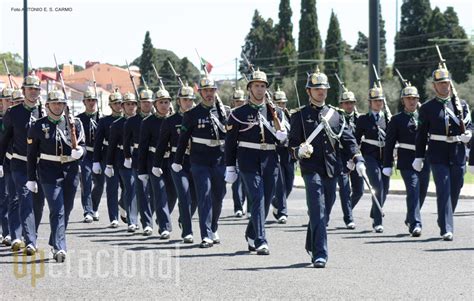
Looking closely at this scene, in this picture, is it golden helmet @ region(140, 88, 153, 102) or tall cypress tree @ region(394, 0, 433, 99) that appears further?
tall cypress tree @ region(394, 0, 433, 99)

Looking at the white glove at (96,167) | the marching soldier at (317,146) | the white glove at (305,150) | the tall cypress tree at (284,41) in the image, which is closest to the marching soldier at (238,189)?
the white glove at (96,167)

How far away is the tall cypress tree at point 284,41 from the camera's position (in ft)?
273

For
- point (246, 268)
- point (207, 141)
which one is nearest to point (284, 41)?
point (207, 141)

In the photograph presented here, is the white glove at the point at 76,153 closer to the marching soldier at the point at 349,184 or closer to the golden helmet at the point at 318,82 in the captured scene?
the golden helmet at the point at 318,82

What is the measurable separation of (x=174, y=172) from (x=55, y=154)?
6.74 ft

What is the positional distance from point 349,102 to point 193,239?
3.99 metres

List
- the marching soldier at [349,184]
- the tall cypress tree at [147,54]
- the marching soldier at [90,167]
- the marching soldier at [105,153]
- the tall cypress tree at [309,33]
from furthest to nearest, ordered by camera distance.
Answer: the tall cypress tree at [147,54] < the tall cypress tree at [309,33] < the marching soldier at [90,167] < the marching soldier at [105,153] < the marching soldier at [349,184]

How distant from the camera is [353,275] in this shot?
1088 centimetres

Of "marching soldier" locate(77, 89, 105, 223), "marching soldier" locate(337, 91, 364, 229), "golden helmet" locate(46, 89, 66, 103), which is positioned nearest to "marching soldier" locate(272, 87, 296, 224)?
"marching soldier" locate(337, 91, 364, 229)

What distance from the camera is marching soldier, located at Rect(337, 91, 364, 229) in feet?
52.4

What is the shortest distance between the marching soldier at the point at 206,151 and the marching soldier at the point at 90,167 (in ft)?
15.3

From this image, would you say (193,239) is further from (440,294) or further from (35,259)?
(440,294)

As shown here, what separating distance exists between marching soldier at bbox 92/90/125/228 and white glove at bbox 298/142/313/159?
6.06 m

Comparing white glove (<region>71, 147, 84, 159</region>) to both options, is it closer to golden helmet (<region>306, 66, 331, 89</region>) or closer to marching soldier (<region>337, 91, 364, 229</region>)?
golden helmet (<region>306, 66, 331, 89</region>)
